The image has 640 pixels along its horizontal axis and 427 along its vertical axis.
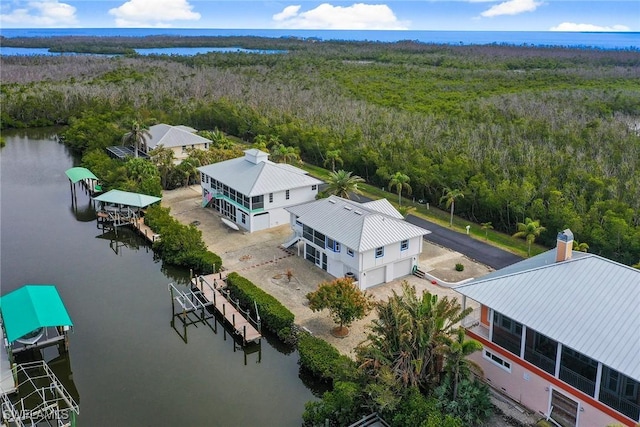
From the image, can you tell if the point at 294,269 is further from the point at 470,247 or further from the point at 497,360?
the point at 497,360

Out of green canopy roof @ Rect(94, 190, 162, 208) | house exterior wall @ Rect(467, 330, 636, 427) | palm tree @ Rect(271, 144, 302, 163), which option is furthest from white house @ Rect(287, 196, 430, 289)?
palm tree @ Rect(271, 144, 302, 163)

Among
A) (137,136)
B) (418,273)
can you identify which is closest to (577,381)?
(418,273)

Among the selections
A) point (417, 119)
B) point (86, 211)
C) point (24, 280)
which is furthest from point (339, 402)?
point (417, 119)

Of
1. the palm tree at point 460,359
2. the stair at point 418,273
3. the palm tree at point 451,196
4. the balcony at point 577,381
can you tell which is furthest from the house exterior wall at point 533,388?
the palm tree at point 451,196

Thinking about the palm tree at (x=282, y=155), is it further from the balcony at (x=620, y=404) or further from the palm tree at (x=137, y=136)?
the balcony at (x=620, y=404)

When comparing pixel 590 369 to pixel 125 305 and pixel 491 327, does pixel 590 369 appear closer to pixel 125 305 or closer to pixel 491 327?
pixel 491 327
